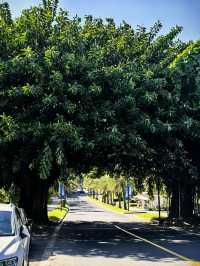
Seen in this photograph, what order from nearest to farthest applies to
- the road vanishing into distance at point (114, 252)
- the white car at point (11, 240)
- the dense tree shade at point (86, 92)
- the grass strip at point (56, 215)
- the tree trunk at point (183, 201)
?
the white car at point (11, 240), the road vanishing into distance at point (114, 252), the dense tree shade at point (86, 92), the tree trunk at point (183, 201), the grass strip at point (56, 215)

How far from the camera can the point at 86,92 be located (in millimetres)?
22609

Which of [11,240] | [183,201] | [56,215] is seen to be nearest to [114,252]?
[11,240]

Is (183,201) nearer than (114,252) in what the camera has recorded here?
No

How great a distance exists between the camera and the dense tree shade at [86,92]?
72.1ft

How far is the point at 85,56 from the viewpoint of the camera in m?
24.3

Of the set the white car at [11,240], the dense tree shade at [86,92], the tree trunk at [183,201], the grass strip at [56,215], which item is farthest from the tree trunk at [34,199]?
the white car at [11,240]

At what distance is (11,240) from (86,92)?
13.2m

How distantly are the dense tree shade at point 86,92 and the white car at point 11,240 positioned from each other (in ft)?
30.1

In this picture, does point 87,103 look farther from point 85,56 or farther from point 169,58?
point 169,58

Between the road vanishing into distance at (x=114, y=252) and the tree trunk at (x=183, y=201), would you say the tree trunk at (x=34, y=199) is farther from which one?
the road vanishing into distance at (x=114, y=252)

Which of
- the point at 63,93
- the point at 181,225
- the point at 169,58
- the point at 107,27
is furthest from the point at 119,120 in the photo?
the point at 181,225

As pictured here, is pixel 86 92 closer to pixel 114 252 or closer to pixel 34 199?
pixel 114 252

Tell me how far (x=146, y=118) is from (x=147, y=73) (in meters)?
1.87

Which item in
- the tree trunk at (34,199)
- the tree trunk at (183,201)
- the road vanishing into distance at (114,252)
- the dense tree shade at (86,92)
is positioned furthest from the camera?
the tree trunk at (183,201)
